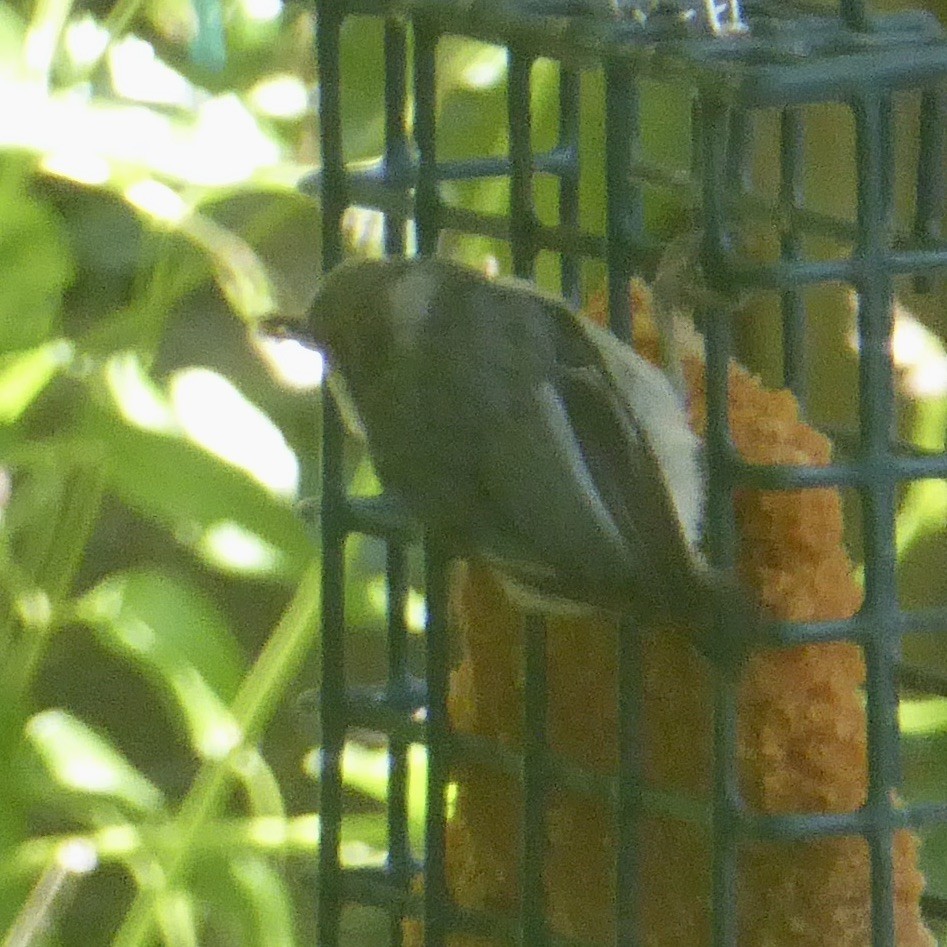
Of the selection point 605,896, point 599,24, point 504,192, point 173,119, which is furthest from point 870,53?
point 173,119

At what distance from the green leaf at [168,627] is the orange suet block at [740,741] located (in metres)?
0.44

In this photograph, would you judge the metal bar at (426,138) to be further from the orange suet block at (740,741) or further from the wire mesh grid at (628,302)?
the orange suet block at (740,741)

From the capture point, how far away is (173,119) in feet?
4.15

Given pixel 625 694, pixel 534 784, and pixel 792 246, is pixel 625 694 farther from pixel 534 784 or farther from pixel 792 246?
pixel 792 246

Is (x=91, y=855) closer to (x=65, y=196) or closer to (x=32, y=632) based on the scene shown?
(x=32, y=632)

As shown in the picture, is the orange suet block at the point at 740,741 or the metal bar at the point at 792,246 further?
the metal bar at the point at 792,246

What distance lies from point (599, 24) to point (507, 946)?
437 millimetres

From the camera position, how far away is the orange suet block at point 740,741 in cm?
76

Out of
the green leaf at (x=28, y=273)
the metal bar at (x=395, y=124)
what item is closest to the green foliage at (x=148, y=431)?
the green leaf at (x=28, y=273)

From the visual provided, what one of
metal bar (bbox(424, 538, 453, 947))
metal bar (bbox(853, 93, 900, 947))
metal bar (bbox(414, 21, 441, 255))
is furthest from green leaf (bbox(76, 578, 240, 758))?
metal bar (bbox(853, 93, 900, 947))

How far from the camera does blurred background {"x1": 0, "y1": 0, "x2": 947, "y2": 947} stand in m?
1.23

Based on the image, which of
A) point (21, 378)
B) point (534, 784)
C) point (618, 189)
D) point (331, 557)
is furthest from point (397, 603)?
point (21, 378)

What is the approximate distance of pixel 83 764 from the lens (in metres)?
1.33

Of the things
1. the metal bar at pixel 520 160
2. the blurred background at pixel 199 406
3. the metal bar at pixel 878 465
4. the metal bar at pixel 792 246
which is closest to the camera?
the metal bar at pixel 878 465
